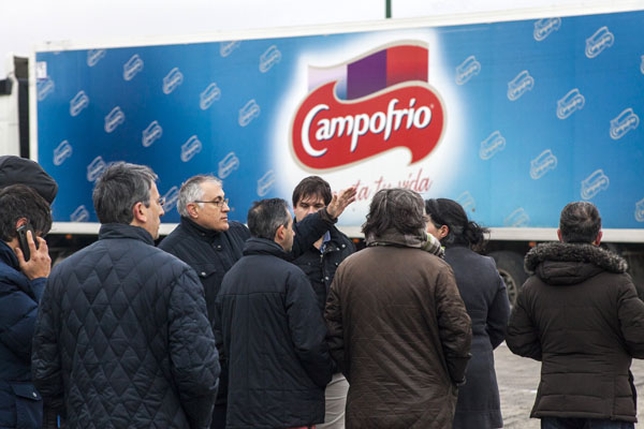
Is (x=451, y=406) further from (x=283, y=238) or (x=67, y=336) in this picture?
(x=67, y=336)

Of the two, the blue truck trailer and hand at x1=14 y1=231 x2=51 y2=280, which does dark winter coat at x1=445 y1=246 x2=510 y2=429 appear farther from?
the blue truck trailer

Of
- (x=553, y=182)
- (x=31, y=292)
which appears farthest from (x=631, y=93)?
(x=31, y=292)

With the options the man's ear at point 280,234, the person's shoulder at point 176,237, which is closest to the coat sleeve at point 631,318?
the man's ear at point 280,234

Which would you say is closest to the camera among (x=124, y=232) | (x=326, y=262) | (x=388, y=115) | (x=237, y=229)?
(x=124, y=232)

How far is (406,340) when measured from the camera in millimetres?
4852

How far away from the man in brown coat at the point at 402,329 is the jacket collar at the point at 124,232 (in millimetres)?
988

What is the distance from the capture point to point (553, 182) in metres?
13.7

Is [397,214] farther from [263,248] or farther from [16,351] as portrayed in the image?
[16,351]

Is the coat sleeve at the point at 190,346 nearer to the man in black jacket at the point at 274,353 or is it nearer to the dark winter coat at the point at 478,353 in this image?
the man in black jacket at the point at 274,353

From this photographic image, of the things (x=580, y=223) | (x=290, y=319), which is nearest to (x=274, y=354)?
(x=290, y=319)

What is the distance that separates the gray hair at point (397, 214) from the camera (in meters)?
4.96

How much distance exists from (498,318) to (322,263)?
0.90 metres

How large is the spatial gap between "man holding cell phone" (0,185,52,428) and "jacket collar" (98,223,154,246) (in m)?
0.33

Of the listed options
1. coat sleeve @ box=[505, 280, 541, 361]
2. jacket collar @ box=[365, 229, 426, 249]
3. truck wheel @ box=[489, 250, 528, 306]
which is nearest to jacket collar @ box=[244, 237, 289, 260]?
jacket collar @ box=[365, 229, 426, 249]
